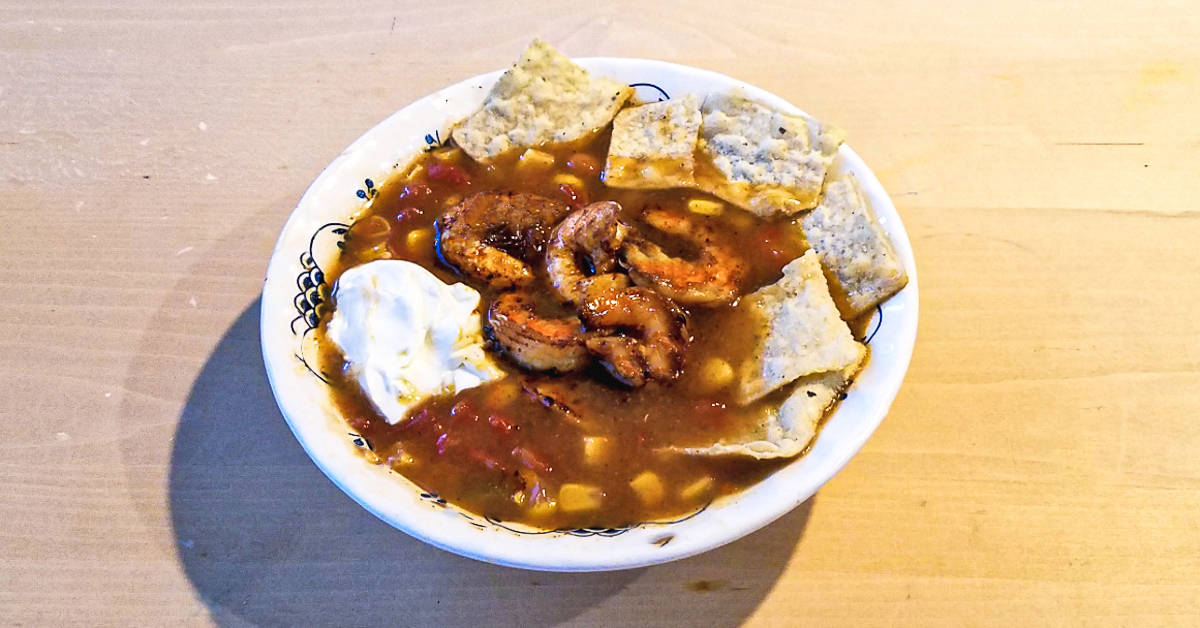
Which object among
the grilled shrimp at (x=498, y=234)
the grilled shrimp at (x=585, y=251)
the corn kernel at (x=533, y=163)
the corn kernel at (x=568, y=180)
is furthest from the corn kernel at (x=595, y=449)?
the corn kernel at (x=533, y=163)

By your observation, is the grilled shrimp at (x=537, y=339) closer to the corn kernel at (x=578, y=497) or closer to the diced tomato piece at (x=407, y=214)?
the corn kernel at (x=578, y=497)

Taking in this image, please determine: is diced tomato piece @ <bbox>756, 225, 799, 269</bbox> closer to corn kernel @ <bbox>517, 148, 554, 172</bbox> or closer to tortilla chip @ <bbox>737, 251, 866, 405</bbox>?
tortilla chip @ <bbox>737, 251, 866, 405</bbox>

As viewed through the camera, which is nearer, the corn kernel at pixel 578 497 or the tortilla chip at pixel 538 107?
the corn kernel at pixel 578 497

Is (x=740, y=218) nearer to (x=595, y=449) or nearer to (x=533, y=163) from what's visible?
(x=533, y=163)

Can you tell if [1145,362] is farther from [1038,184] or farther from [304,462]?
[304,462]

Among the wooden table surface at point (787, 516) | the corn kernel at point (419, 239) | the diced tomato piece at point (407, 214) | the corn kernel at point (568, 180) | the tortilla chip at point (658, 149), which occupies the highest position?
the tortilla chip at point (658, 149)

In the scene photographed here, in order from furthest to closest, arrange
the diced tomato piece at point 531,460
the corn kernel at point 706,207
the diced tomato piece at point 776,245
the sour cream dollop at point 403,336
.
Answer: the corn kernel at point 706,207
the diced tomato piece at point 776,245
the sour cream dollop at point 403,336
the diced tomato piece at point 531,460

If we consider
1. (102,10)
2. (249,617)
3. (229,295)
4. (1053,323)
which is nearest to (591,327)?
(249,617)

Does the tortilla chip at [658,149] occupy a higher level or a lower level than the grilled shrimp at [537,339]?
higher
